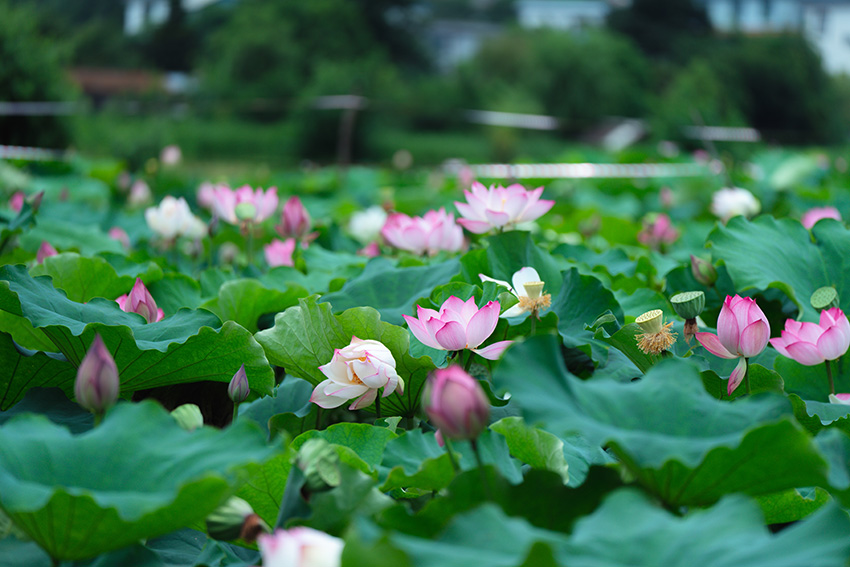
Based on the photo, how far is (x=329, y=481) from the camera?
0.65 m

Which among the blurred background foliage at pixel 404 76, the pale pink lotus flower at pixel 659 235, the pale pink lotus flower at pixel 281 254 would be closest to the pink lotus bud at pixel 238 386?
the pale pink lotus flower at pixel 281 254

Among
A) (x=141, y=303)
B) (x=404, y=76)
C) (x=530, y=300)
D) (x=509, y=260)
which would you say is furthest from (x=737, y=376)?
(x=404, y=76)

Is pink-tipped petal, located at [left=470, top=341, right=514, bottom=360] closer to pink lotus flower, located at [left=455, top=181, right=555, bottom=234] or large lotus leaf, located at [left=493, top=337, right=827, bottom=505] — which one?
large lotus leaf, located at [left=493, top=337, right=827, bottom=505]

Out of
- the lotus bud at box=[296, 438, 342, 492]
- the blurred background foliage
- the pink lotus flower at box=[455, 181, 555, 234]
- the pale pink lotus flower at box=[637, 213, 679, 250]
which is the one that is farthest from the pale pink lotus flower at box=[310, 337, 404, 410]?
the blurred background foliage

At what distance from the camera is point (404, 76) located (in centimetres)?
3169

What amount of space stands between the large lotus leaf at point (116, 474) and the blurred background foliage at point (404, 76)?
1447 centimetres

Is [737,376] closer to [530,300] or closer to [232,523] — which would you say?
[530,300]

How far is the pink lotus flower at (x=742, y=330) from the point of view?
2.84 feet

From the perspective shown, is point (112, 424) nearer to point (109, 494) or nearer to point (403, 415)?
point (109, 494)

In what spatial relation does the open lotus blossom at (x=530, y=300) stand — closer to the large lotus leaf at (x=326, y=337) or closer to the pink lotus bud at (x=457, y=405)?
the large lotus leaf at (x=326, y=337)

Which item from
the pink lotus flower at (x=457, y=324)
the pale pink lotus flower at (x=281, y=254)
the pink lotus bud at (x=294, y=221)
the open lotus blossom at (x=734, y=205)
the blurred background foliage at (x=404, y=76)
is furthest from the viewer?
the blurred background foliage at (x=404, y=76)

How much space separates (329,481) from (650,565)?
272 mm

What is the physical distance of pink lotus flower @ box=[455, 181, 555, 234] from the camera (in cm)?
129

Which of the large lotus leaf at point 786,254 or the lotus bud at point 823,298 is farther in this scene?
the large lotus leaf at point 786,254
